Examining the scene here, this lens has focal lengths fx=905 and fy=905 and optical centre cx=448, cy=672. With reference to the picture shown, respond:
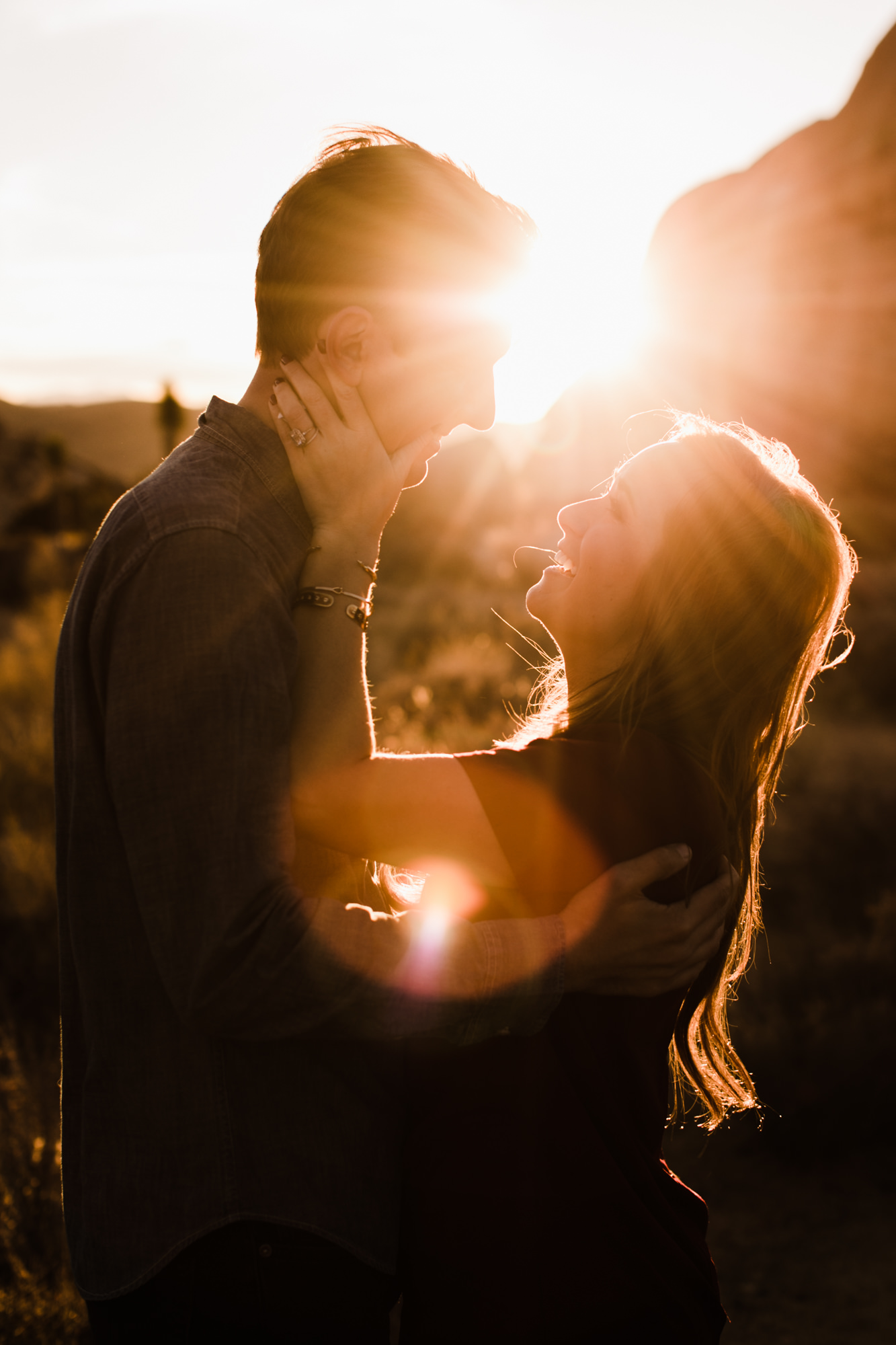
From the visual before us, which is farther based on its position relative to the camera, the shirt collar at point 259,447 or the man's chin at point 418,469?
the man's chin at point 418,469

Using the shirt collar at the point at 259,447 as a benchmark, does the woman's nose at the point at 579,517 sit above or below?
below

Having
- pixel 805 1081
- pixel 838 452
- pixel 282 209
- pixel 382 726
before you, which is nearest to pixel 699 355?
pixel 838 452

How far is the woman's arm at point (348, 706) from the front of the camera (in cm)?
150

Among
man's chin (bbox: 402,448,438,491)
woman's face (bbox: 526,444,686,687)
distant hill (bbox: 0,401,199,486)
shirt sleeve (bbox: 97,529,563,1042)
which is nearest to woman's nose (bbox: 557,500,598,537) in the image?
woman's face (bbox: 526,444,686,687)

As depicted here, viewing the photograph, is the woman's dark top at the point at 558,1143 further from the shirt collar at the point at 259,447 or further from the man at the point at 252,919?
the shirt collar at the point at 259,447

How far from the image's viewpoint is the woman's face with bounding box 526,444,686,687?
196cm

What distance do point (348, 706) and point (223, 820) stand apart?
1.07 ft

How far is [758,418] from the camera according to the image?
117 feet

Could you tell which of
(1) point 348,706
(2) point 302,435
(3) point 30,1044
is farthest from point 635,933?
(3) point 30,1044

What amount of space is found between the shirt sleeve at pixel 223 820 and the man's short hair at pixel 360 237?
1.79ft

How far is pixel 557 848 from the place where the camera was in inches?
62.2

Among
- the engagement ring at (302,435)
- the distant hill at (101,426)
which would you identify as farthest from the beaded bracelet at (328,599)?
the distant hill at (101,426)

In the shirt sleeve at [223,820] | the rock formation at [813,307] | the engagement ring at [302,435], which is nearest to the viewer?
the shirt sleeve at [223,820]

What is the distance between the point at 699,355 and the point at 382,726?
33.2m
